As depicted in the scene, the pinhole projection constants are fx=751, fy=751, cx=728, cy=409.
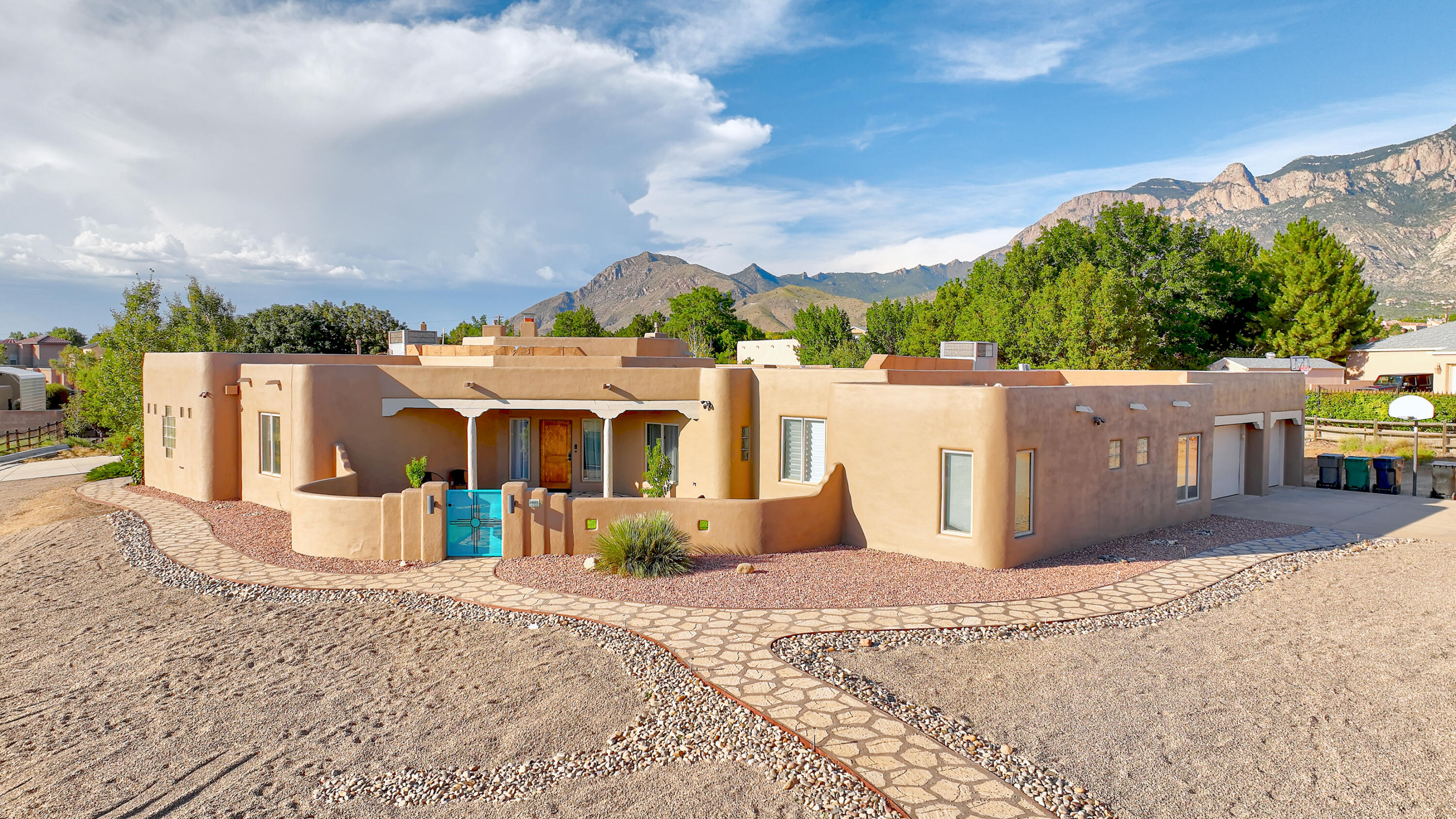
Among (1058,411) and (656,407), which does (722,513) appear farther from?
(1058,411)

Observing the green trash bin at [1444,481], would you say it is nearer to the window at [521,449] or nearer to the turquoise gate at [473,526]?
the turquoise gate at [473,526]

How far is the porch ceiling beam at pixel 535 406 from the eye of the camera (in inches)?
699

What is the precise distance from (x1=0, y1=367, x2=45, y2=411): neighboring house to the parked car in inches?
3088

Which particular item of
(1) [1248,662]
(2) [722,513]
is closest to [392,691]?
(2) [722,513]

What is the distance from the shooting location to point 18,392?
46.9m

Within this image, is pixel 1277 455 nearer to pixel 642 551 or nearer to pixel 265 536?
pixel 642 551

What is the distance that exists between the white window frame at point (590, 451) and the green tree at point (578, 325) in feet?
174

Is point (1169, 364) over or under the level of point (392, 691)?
over

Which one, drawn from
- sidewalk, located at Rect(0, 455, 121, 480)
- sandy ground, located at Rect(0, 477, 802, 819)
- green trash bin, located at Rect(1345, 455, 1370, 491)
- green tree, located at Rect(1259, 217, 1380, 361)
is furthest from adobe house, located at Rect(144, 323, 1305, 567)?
green tree, located at Rect(1259, 217, 1380, 361)

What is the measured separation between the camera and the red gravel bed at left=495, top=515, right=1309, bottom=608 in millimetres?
11328

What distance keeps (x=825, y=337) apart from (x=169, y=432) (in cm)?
4676

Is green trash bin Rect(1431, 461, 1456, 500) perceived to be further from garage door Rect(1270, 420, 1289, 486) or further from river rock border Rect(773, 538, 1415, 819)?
river rock border Rect(773, 538, 1415, 819)

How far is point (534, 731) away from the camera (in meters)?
7.42

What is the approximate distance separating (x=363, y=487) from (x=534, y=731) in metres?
12.0
